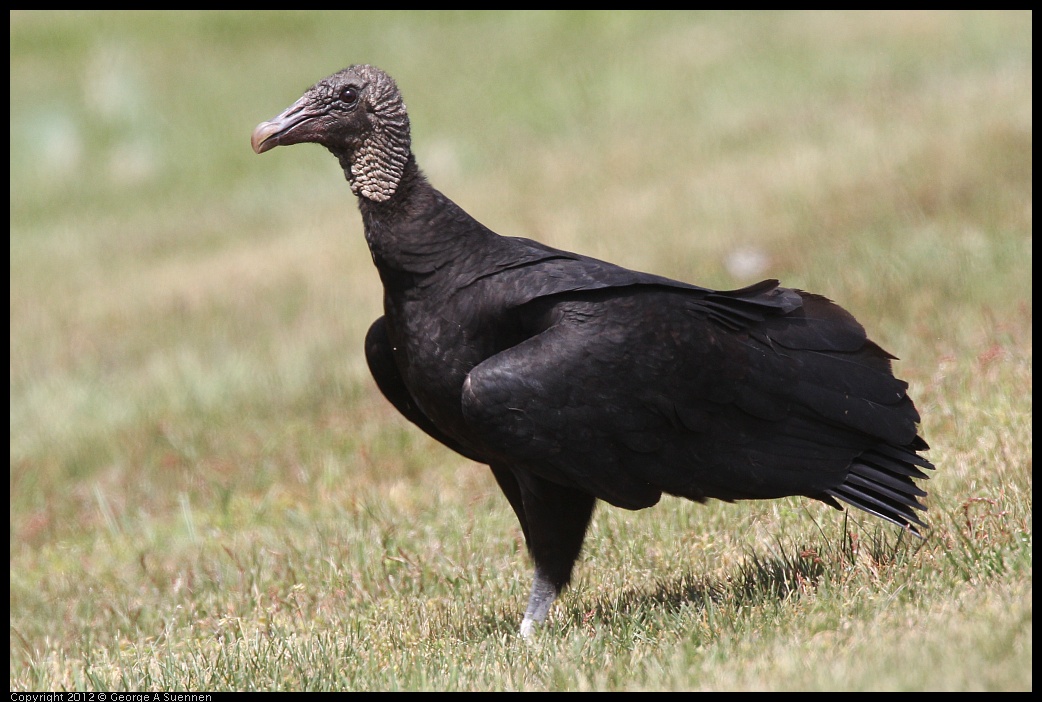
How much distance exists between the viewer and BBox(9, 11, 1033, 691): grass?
11.3ft

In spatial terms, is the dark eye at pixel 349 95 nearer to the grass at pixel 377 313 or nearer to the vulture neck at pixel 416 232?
the vulture neck at pixel 416 232

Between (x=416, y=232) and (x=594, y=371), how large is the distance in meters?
0.72

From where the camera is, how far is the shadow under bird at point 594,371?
3.45 m

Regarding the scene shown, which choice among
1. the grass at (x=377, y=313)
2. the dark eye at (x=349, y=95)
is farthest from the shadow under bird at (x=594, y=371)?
the grass at (x=377, y=313)

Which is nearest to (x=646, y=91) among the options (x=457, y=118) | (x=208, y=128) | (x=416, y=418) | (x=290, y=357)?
(x=457, y=118)

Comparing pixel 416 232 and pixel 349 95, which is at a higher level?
pixel 349 95

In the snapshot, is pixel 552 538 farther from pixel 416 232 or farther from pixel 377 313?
pixel 377 313

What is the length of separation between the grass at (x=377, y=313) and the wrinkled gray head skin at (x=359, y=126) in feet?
4.76

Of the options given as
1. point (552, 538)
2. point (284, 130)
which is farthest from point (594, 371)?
point (284, 130)

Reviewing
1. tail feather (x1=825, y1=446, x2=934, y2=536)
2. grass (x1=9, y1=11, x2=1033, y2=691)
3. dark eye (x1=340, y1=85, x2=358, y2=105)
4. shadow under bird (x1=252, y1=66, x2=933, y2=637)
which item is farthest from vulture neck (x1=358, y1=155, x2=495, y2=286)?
tail feather (x1=825, y1=446, x2=934, y2=536)

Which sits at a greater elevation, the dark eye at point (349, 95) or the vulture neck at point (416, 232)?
the dark eye at point (349, 95)

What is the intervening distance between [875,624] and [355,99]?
2.20m

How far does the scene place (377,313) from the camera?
8766 mm

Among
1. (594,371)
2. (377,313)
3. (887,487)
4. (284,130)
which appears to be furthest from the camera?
(377,313)
